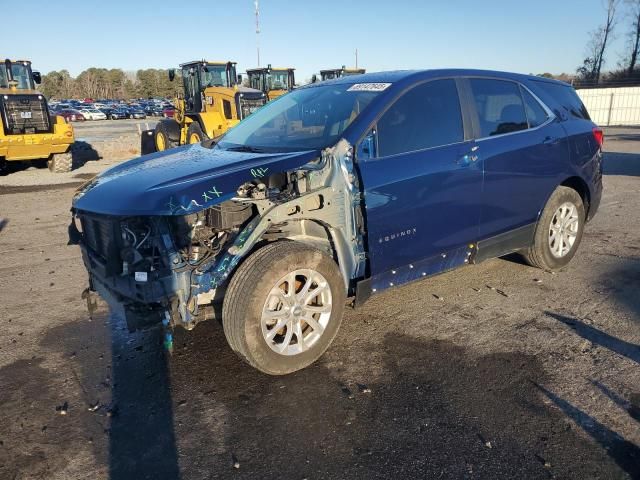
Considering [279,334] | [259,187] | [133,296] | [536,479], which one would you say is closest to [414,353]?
[279,334]

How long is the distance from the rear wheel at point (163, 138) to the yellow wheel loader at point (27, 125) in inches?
105

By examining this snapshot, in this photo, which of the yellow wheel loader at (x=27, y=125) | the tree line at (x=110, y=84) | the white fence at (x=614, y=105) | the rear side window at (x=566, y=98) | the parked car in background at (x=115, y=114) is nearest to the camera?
the rear side window at (x=566, y=98)

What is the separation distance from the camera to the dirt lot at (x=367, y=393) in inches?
100

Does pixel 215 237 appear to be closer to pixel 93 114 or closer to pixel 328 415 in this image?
pixel 328 415

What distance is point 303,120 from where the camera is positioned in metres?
4.06

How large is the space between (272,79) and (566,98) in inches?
639

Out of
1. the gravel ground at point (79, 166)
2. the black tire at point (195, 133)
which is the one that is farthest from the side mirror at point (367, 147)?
the black tire at point (195, 133)

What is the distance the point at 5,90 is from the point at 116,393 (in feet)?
44.8

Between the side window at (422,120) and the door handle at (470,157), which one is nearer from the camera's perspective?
the side window at (422,120)

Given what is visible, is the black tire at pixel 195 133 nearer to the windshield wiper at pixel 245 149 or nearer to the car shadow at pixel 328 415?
the windshield wiper at pixel 245 149

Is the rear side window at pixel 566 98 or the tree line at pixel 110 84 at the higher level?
the tree line at pixel 110 84

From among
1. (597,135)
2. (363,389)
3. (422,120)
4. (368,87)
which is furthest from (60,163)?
(363,389)

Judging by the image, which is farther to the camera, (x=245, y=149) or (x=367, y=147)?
(x=245, y=149)

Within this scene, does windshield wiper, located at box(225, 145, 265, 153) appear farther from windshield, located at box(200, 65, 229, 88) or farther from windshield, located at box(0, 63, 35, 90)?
windshield, located at box(0, 63, 35, 90)
